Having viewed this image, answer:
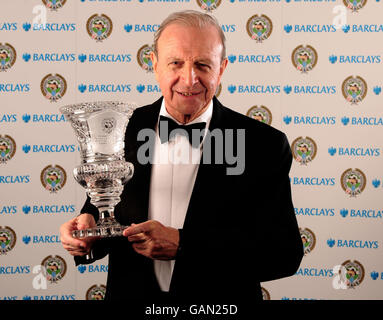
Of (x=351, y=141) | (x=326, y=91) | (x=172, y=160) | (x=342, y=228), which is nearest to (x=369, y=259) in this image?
(x=342, y=228)

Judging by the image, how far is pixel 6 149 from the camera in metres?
3.88

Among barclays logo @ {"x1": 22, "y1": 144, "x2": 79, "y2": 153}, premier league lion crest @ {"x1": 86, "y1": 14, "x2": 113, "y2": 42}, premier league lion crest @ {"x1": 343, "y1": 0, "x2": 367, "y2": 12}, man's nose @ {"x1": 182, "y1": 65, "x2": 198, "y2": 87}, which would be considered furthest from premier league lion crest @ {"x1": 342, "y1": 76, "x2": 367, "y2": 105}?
man's nose @ {"x1": 182, "y1": 65, "x2": 198, "y2": 87}

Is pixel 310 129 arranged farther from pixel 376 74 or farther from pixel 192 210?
pixel 192 210

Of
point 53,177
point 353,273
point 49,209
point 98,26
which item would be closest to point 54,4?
point 98,26

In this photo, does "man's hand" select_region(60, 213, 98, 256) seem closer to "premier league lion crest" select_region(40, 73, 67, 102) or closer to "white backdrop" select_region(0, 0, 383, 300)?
"white backdrop" select_region(0, 0, 383, 300)

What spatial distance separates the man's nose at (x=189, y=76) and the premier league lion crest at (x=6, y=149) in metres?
2.64

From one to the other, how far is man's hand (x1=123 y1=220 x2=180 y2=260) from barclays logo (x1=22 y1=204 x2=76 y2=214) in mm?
2534

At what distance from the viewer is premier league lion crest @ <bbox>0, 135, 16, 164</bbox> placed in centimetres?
388

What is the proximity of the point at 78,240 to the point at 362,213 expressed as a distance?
2.95 m

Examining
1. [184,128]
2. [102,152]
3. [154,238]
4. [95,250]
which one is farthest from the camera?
[184,128]

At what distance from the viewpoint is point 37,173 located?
3.89 meters

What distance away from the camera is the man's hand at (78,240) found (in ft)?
5.04

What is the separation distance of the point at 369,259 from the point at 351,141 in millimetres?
980

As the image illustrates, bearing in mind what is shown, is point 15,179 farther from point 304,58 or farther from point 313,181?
point 304,58
